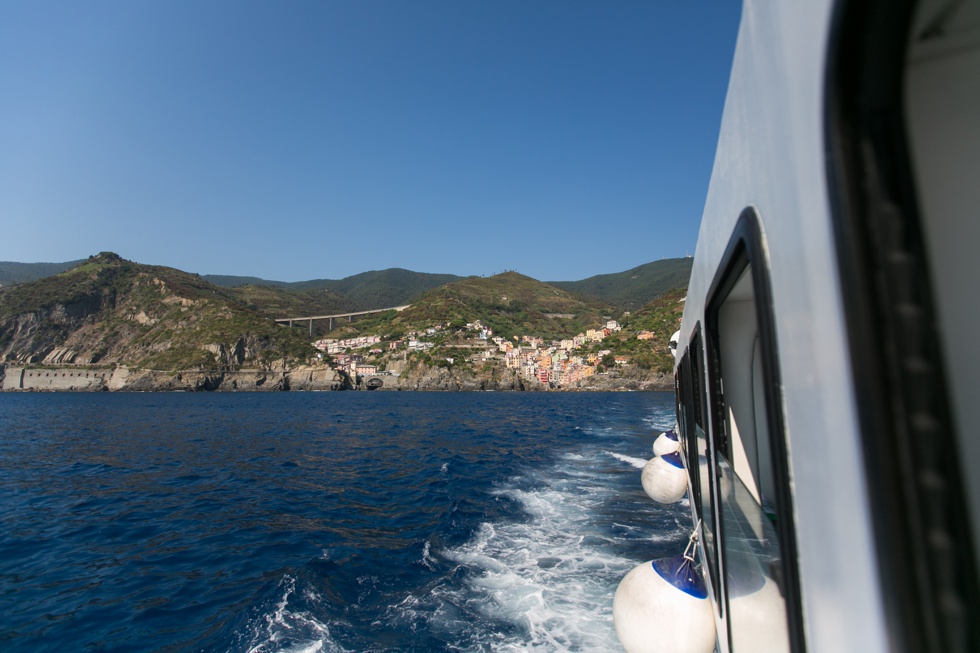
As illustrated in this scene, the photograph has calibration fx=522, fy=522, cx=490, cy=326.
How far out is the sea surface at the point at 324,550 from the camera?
223 inches

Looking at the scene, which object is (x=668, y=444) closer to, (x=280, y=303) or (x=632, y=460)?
(x=632, y=460)

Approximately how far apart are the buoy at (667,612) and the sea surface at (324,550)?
2619 mm

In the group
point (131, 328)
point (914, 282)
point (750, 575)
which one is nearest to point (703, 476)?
point (750, 575)

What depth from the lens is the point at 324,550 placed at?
827cm

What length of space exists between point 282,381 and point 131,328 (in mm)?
36769

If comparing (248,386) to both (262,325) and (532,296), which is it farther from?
(532,296)

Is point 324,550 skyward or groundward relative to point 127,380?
groundward

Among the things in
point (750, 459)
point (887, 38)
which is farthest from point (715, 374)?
point (887, 38)

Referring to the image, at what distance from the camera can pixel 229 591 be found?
6793 mm

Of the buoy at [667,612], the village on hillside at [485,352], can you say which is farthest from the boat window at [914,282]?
the village on hillside at [485,352]

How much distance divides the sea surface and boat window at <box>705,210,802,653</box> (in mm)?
2714

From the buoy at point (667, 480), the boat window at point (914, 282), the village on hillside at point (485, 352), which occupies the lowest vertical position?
the buoy at point (667, 480)

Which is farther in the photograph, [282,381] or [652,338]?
[652,338]

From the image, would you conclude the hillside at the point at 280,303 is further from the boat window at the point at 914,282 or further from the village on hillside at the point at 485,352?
the boat window at the point at 914,282
